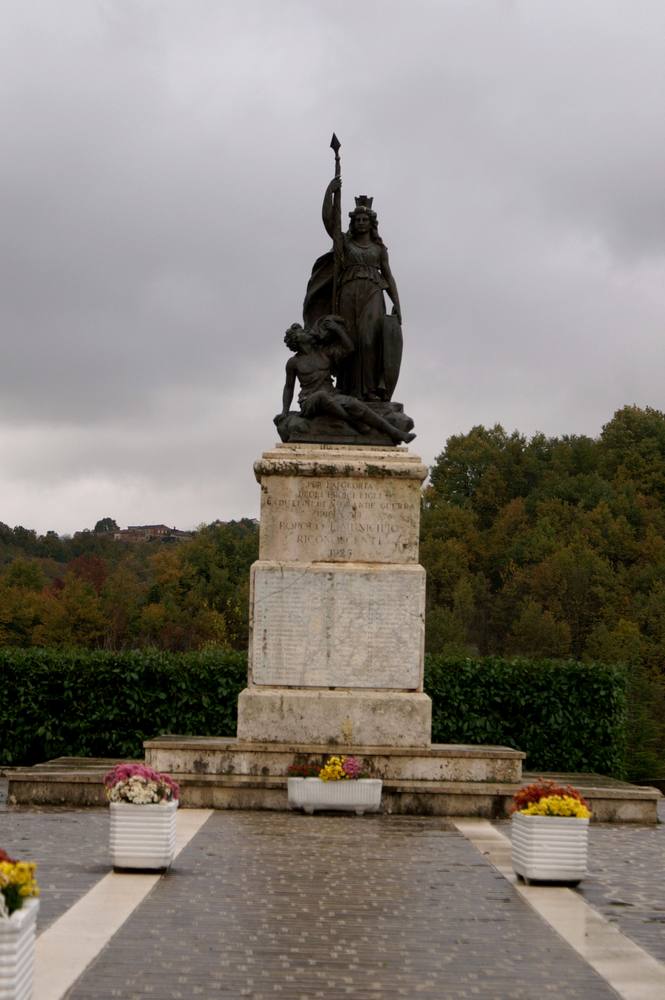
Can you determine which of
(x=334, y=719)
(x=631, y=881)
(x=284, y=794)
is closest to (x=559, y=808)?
(x=631, y=881)

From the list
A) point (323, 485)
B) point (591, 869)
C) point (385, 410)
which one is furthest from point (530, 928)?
point (385, 410)

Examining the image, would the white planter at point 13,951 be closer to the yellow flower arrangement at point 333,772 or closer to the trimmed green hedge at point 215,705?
the yellow flower arrangement at point 333,772

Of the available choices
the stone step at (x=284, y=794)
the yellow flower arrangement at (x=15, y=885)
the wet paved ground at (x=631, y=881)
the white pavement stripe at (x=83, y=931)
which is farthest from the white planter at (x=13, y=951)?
the stone step at (x=284, y=794)

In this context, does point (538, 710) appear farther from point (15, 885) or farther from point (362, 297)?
point (15, 885)

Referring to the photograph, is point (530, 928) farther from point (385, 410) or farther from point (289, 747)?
point (385, 410)

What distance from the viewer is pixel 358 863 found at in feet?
36.7

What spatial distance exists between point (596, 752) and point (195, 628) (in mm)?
55529

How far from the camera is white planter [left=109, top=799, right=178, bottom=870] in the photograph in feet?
34.2

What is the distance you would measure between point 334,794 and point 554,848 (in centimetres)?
414

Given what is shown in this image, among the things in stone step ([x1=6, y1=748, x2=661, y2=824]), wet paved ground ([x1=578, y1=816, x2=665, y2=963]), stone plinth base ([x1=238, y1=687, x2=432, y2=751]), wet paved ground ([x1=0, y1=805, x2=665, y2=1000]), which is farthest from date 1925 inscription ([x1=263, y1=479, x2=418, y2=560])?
wet paved ground ([x1=578, y1=816, x2=665, y2=963])

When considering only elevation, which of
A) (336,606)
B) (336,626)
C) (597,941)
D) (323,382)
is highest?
(323,382)

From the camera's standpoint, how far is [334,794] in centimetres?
1436

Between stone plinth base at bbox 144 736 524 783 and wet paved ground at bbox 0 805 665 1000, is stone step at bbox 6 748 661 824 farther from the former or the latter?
wet paved ground at bbox 0 805 665 1000

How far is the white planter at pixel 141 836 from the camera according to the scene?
34.2 ft
